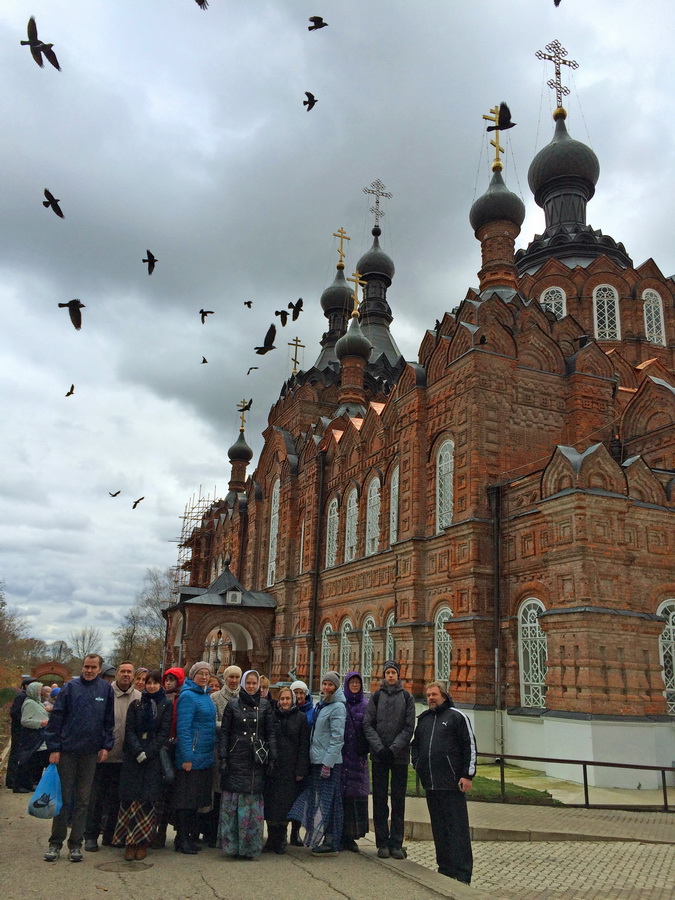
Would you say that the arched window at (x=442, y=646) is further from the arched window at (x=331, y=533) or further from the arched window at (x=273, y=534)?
the arched window at (x=273, y=534)

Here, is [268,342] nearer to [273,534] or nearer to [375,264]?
[273,534]

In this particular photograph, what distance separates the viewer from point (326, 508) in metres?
24.9

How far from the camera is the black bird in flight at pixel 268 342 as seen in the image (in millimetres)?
12945

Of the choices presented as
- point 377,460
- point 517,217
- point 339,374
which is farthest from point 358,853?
point 339,374

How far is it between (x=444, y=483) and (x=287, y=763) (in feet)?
38.5

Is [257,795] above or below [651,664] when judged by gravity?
below

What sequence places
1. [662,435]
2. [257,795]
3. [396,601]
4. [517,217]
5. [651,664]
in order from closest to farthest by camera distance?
1. [257,795]
2. [651,664]
3. [662,435]
4. [396,601]
5. [517,217]

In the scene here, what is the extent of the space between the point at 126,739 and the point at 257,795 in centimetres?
112

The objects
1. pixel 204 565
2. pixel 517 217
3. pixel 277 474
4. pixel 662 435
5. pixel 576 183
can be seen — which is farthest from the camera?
pixel 204 565

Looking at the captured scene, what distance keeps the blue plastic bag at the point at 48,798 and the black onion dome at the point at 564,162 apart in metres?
24.0

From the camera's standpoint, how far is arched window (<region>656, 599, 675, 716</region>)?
12633 millimetres

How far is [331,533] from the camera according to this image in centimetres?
2431

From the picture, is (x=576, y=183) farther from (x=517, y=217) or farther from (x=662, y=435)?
(x=662, y=435)

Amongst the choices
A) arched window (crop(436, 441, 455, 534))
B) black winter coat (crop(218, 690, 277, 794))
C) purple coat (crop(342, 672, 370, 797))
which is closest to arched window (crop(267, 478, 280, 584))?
arched window (crop(436, 441, 455, 534))
